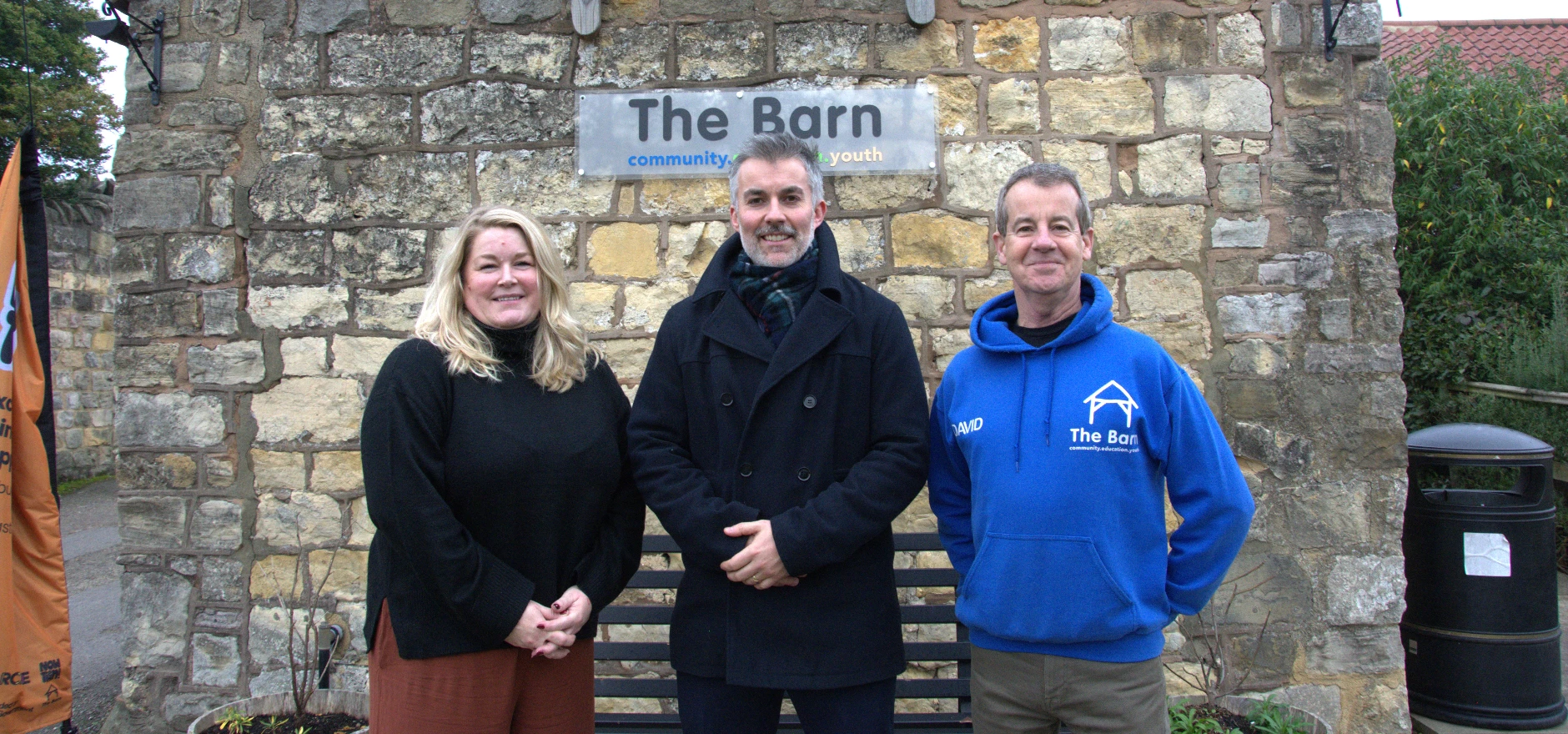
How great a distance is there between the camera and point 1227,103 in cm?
317

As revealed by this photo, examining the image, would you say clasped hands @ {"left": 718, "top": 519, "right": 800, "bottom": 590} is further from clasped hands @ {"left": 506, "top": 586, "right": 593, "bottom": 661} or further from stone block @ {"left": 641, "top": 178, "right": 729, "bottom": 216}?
stone block @ {"left": 641, "top": 178, "right": 729, "bottom": 216}

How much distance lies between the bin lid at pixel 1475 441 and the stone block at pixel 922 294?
1728 mm

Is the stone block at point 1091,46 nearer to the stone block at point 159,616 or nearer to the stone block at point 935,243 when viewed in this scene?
the stone block at point 935,243

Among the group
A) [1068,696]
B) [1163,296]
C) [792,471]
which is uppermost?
[1163,296]

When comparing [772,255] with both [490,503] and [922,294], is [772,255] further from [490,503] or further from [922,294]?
[922,294]

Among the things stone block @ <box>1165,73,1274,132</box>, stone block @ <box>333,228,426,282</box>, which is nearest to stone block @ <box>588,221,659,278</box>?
stone block @ <box>333,228,426,282</box>

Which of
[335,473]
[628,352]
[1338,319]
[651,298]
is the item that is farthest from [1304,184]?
[335,473]

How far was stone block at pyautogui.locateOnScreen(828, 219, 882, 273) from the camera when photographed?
3.21 metres

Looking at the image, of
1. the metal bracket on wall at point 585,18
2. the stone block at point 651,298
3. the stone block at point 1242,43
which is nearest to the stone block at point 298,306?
the stone block at point 651,298

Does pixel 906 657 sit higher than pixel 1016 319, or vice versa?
pixel 1016 319

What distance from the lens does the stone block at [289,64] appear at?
3.30 meters

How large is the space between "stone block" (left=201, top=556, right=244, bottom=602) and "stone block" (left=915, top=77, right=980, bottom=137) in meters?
2.72

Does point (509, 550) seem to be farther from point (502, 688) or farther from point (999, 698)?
point (999, 698)

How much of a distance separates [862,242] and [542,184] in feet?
4.02
